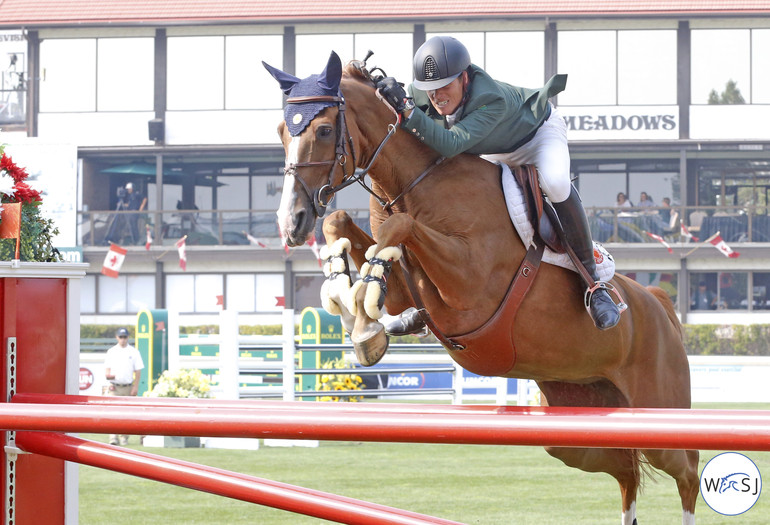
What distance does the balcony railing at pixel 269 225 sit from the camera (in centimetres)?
2752

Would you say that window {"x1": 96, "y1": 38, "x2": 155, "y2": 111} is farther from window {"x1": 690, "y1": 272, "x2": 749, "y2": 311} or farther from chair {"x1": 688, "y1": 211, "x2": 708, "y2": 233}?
window {"x1": 690, "y1": 272, "x2": 749, "y2": 311}

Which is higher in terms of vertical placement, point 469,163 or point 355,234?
point 469,163

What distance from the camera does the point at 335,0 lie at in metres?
29.3

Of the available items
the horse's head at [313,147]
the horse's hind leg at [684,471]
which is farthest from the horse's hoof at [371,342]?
the horse's hind leg at [684,471]

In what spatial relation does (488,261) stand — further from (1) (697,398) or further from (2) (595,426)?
(1) (697,398)

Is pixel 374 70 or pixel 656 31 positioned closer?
pixel 374 70

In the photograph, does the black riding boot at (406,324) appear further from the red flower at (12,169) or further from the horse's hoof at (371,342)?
the red flower at (12,169)

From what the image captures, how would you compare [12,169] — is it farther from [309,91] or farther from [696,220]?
[696,220]

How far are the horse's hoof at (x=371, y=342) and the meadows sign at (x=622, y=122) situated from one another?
25520 millimetres

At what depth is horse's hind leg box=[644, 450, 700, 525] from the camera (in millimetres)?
4812

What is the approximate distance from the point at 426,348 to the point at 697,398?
20.1 feet

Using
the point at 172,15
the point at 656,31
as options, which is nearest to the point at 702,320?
the point at 656,31

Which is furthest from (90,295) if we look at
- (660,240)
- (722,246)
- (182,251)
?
(722,246)

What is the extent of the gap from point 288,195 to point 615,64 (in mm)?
26528
